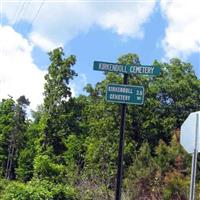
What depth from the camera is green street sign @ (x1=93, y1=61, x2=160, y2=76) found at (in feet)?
35.7

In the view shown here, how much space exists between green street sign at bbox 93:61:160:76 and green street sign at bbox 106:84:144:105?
354 millimetres

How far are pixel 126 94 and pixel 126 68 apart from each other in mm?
529

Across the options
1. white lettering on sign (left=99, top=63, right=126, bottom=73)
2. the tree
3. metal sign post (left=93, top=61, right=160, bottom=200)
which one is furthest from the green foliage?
the tree

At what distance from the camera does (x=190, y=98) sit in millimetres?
48375

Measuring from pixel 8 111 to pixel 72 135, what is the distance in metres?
13.2

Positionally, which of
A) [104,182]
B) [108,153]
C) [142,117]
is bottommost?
[104,182]

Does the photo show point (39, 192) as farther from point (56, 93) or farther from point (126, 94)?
point (56, 93)

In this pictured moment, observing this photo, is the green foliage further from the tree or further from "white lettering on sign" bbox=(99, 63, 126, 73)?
the tree

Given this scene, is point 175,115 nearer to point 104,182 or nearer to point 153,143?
point 153,143

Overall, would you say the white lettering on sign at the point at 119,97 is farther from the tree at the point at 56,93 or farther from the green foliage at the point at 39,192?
the tree at the point at 56,93

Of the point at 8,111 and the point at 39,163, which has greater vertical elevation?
the point at 8,111

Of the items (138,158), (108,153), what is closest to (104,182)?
(138,158)

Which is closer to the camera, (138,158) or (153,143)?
(138,158)

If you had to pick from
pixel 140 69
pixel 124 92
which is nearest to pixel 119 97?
pixel 124 92
